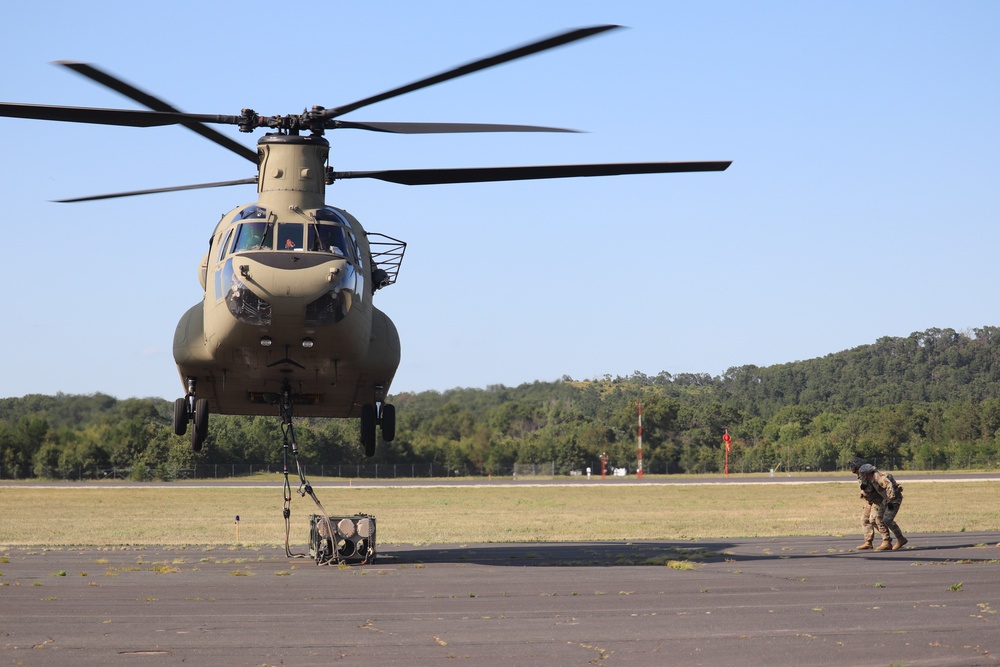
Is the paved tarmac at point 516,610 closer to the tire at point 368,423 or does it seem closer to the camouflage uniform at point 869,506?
the camouflage uniform at point 869,506

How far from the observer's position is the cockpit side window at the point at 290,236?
681 inches

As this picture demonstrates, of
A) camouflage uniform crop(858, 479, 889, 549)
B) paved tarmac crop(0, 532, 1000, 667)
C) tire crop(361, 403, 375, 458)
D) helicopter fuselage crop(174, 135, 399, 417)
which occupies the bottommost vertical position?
paved tarmac crop(0, 532, 1000, 667)

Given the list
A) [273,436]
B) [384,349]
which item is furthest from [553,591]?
[273,436]

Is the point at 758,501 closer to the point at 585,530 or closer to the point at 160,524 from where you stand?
the point at 585,530

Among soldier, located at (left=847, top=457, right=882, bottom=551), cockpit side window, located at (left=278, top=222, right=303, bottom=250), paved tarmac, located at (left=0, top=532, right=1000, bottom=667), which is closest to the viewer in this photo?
paved tarmac, located at (left=0, top=532, right=1000, bottom=667)

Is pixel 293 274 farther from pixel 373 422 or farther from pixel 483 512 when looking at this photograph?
pixel 483 512

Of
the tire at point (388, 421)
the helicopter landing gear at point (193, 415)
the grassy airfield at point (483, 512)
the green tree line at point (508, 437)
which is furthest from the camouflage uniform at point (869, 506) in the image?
the green tree line at point (508, 437)

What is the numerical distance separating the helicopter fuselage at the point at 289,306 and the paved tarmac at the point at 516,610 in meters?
3.25

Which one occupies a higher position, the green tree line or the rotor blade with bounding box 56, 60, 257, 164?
the rotor blade with bounding box 56, 60, 257, 164

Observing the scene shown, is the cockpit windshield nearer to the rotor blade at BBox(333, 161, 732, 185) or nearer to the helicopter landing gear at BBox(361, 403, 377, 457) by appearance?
the rotor blade at BBox(333, 161, 732, 185)

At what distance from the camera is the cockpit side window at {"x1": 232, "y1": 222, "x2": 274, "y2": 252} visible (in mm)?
17344

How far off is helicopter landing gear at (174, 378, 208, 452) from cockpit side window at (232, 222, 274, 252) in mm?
3443

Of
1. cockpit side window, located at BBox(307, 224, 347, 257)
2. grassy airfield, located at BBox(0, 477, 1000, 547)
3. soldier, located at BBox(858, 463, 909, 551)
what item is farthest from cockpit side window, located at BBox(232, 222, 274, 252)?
grassy airfield, located at BBox(0, 477, 1000, 547)

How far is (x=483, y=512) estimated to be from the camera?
4478 cm
